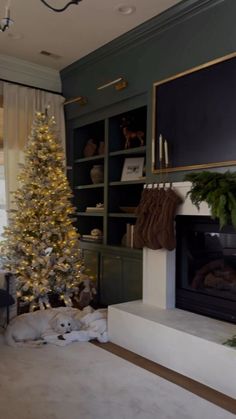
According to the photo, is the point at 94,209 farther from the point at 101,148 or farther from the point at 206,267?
the point at 206,267

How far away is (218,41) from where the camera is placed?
10.3 ft

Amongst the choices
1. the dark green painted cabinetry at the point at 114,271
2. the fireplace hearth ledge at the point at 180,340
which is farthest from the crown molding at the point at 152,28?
the fireplace hearth ledge at the point at 180,340

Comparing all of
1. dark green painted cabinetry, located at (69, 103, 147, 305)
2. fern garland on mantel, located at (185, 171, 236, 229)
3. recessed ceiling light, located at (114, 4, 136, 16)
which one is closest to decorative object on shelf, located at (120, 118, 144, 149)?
dark green painted cabinetry, located at (69, 103, 147, 305)

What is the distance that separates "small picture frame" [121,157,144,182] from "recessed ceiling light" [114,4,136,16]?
1.59 meters

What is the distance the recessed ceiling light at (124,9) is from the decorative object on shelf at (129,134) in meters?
1.25

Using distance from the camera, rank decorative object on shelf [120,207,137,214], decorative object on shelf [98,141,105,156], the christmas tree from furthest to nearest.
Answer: decorative object on shelf [98,141,105,156] → decorative object on shelf [120,207,137,214] → the christmas tree

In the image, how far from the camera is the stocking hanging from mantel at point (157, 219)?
10.4 feet

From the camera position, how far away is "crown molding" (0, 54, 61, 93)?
465 centimetres

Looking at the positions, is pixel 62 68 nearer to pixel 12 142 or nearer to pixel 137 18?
pixel 12 142

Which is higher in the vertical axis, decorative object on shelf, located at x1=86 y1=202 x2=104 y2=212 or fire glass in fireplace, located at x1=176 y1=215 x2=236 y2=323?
decorative object on shelf, located at x1=86 y1=202 x2=104 y2=212

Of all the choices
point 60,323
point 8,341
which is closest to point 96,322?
point 60,323

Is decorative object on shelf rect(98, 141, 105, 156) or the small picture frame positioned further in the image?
decorative object on shelf rect(98, 141, 105, 156)

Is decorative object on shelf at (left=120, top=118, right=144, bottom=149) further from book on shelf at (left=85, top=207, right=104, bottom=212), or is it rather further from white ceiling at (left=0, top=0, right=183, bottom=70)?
white ceiling at (left=0, top=0, right=183, bottom=70)

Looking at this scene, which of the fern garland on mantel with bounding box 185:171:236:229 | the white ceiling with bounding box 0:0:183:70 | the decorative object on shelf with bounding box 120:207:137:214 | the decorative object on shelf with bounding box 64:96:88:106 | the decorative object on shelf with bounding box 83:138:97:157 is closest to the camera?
the fern garland on mantel with bounding box 185:171:236:229
